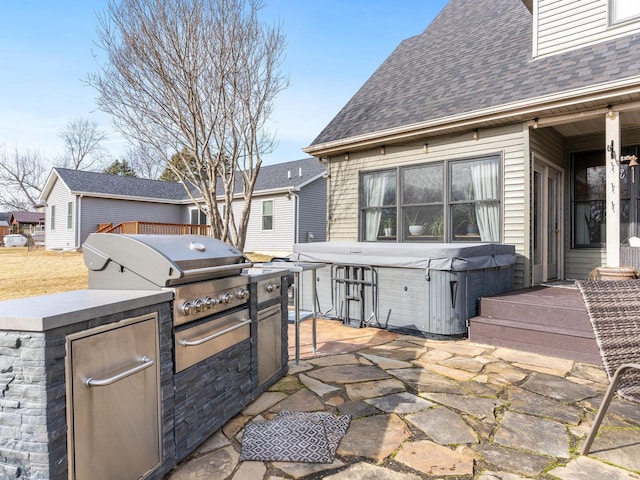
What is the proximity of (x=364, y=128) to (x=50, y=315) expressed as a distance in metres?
6.25

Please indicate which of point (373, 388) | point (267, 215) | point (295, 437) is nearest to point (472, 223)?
point (373, 388)

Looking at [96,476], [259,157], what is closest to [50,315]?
[96,476]

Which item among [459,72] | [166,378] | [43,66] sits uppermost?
[43,66]

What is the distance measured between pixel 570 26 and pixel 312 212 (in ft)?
34.2

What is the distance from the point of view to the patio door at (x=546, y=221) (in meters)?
5.76

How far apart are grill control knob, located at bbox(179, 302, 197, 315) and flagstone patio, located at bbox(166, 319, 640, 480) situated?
76cm

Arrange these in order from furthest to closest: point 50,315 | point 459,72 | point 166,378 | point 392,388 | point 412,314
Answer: point 459,72, point 412,314, point 392,388, point 166,378, point 50,315

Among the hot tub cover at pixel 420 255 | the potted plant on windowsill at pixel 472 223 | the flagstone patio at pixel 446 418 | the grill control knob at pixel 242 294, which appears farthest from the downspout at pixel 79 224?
the grill control knob at pixel 242 294

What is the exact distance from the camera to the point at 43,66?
1260cm

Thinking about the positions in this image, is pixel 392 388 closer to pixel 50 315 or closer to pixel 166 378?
pixel 166 378

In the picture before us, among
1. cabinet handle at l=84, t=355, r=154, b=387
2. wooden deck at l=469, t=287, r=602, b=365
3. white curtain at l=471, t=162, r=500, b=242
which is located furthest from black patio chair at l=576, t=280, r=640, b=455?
white curtain at l=471, t=162, r=500, b=242

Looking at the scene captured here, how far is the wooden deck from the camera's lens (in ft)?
12.4

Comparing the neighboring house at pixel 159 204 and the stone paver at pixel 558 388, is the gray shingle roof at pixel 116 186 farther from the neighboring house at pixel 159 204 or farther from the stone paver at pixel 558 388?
the stone paver at pixel 558 388

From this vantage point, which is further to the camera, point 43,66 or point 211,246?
point 43,66
